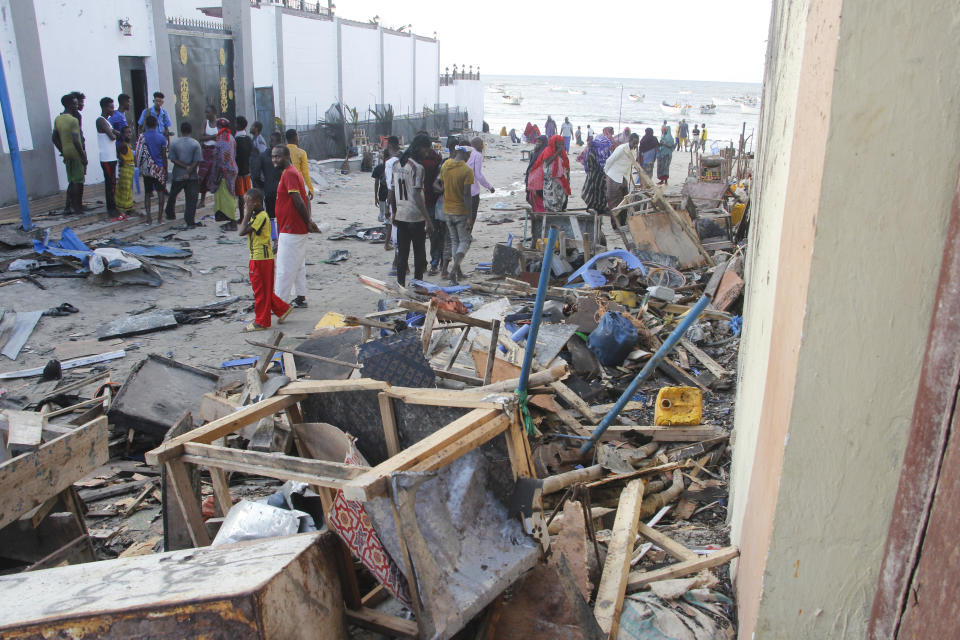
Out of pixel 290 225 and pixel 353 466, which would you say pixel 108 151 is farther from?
pixel 353 466

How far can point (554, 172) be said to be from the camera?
11.5m

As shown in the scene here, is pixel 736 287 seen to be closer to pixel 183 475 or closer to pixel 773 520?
pixel 773 520


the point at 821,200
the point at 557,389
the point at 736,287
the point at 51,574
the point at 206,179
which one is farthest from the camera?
the point at 206,179

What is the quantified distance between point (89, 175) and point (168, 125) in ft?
6.37

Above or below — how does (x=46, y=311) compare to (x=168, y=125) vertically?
below

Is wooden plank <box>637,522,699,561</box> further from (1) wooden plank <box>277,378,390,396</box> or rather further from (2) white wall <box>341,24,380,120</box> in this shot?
(2) white wall <box>341,24,380,120</box>

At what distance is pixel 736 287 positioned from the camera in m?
8.46

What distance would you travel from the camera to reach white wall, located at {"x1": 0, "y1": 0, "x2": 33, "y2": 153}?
12.5 metres

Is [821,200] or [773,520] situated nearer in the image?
[821,200]

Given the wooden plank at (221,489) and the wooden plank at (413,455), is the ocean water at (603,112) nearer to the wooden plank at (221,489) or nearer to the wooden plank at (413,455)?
the wooden plank at (221,489)

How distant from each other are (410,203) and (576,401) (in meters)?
4.39

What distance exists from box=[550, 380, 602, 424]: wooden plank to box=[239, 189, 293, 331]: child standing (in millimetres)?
3892

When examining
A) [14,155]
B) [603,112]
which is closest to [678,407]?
[14,155]

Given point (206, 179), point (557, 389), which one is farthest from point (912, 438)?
point (206, 179)
